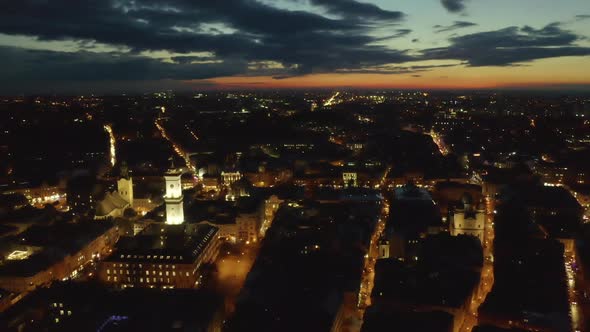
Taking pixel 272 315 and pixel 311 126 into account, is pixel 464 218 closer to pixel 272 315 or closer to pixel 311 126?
pixel 272 315

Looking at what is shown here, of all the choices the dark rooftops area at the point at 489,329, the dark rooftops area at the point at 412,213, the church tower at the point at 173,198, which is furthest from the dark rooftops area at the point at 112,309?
the dark rooftops area at the point at 412,213

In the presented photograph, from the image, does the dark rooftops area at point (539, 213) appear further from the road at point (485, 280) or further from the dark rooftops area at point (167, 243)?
the dark rooftops area at point (167, 243)

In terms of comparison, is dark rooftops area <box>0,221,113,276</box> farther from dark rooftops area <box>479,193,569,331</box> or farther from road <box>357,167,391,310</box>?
dark rooftops area <box>479,193,569,331</box>

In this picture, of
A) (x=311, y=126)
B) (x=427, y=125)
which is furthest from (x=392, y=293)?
(x=427, y=125)

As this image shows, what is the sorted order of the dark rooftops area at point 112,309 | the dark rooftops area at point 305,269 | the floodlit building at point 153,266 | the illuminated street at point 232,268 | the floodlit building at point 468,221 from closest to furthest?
the dark rooftops area at point 112,309
the dark rooftops area at point 305,269
the illuminated street at point 232,268
the floodlit building at point 153,266
the floodlit building at point 468,221

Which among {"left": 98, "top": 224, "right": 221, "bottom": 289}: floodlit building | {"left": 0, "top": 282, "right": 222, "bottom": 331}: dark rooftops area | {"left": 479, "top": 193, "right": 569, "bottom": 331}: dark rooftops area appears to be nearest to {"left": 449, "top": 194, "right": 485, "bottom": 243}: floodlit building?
{"left": 479, "top": 193, "right": 569, "bottom": 331}: dark rooftops area

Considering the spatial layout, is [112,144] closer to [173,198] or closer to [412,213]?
[173,198]
